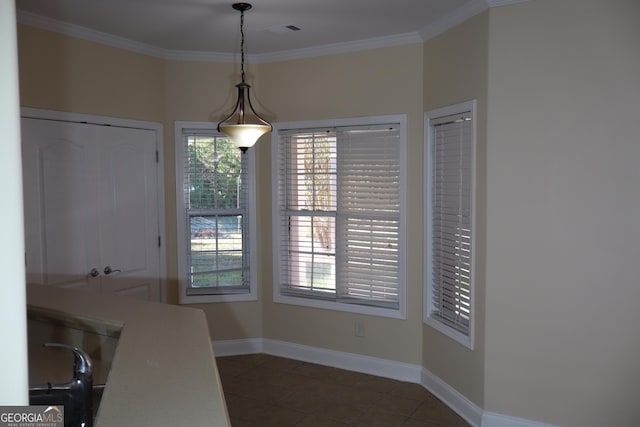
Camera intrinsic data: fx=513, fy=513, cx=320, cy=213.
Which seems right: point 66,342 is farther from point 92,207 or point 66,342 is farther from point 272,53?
point 272,53

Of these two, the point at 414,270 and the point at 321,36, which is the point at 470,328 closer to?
the point at 414,270

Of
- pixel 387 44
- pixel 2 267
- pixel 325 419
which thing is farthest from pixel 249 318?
pixel 2 267

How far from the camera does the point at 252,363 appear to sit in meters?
4.62

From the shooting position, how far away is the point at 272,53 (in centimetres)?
463

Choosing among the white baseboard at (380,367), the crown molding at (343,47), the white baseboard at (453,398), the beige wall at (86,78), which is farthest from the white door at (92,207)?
the white baseboard at (453,398)

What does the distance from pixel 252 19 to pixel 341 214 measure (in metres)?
1.74

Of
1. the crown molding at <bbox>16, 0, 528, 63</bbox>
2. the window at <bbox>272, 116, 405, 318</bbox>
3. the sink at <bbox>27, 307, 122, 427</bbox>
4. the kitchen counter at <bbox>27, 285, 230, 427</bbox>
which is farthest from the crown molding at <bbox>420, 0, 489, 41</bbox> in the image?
the sink at <bbox>27, 307, 122, 427</bbox>

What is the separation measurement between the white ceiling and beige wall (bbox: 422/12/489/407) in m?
0.15

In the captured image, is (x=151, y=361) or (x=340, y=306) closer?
(x=151, y=361)

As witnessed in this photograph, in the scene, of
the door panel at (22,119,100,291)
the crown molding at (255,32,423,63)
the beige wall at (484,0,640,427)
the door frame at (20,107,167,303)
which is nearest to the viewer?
the beige wall at (484,0,640,427)

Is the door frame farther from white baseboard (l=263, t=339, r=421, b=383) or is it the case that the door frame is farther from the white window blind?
white baseboard (l=263, t=339, r=421, b=383)

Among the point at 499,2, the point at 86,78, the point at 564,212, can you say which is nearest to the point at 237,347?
the point at 86,78

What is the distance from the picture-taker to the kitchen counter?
4.15 feet

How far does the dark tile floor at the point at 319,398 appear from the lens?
3557 millimetres
